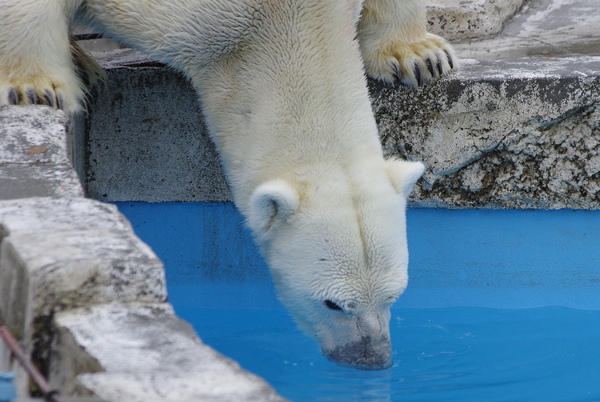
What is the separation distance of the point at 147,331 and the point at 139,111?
2.01m

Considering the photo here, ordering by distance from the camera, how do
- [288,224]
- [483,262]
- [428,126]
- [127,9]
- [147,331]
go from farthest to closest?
[483,262] → [428,126] → [127,9] → [288,224] → [147,331]

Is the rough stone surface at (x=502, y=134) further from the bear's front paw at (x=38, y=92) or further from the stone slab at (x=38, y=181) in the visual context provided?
the stone slab at (x=38, y=181)

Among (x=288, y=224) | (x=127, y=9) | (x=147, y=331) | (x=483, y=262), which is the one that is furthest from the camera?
(x=483, y=262)

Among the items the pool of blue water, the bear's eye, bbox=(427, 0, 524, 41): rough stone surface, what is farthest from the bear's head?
bbox=(427, 0, 524, 41): rough stone surface

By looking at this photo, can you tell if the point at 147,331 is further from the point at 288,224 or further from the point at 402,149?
the point at 402,149

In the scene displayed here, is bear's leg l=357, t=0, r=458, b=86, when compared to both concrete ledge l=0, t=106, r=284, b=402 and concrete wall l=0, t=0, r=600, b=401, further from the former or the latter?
concrete ledge l=0, t=106, r=284, b=402

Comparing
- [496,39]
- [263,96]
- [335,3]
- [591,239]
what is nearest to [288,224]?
[263,96]

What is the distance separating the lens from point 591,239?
3055 mm

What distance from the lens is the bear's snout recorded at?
7.09 feet

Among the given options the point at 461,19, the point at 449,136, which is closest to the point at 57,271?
the point at 449,136

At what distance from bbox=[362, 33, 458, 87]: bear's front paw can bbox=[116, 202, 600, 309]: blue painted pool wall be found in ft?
1.96

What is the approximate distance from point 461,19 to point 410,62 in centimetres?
222

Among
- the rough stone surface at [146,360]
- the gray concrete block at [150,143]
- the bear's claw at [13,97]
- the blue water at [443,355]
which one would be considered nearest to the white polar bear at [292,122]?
the bear's claw at [13,97]

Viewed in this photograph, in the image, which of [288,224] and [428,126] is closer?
[288,224]
